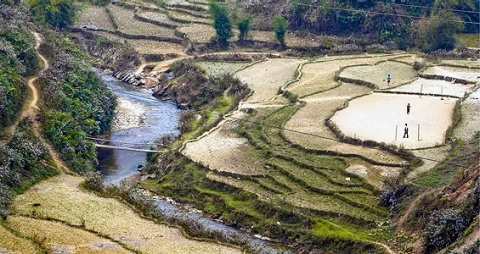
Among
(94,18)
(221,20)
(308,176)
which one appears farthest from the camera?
(94,18)

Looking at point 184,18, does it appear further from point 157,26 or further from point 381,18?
point 381,18

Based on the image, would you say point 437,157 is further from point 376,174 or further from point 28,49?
point 28,49

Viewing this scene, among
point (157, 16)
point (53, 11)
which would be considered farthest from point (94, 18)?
point (53, 11)

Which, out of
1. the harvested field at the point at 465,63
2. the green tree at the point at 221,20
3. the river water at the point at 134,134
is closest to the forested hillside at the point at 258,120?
the green tree at the point at 221,20

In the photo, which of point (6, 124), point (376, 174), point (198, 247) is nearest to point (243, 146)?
point (376, 174)

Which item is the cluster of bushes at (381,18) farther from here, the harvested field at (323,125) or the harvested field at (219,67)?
the harvested field at (323,125)
